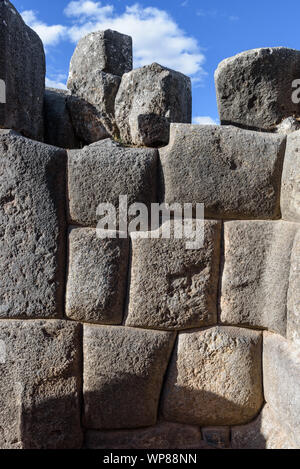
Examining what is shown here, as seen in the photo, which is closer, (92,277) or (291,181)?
(291,181)

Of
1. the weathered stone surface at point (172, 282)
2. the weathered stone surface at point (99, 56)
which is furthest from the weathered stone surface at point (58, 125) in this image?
the weathered stone surface at point (172, 282)

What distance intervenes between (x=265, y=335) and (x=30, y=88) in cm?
203

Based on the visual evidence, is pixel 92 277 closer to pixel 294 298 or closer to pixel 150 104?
pixel 294 298

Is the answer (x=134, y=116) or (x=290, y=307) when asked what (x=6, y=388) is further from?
(x=134, y=116)

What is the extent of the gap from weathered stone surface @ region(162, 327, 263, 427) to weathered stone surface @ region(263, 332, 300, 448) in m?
0.07

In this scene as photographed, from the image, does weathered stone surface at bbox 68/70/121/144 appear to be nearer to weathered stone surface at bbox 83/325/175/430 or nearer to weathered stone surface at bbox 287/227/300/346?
weathered stone surface at bbox 83/325/175/430

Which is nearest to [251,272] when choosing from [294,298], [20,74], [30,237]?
[294,298]

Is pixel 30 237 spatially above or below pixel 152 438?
above

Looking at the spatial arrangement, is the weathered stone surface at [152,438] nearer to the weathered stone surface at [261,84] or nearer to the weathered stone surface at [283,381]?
the weathered stone surface at [283,381]

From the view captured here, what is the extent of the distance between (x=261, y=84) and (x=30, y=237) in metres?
1.65

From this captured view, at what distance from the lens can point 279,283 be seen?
2.23 metres

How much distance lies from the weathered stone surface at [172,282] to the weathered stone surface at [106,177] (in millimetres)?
271

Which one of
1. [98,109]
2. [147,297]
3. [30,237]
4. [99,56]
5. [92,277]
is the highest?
[99,56]

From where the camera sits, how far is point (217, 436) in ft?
7.89
